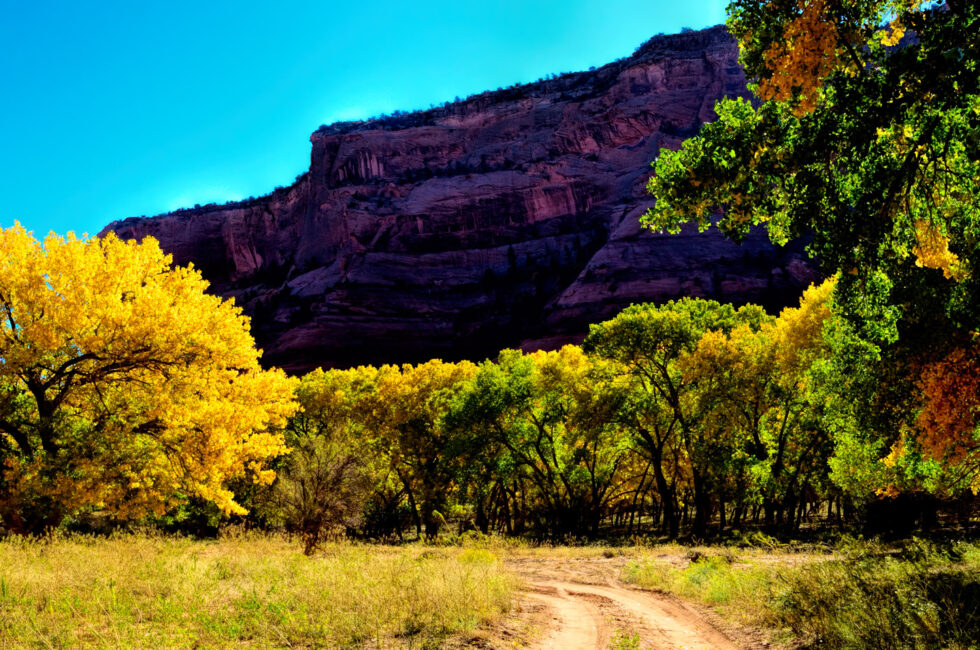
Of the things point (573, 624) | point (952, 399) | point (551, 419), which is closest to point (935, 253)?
point (952, 399)

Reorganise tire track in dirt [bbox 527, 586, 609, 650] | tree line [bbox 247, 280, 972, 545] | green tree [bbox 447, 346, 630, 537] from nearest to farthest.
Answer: tire track in dirt [bbox 527, 586, 609, 650] → tree line [bbox 247, 280, 972, 545] → green tree [bbox 447, 346, 630, 537]

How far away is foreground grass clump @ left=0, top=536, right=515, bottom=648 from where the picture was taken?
7852 millimetres

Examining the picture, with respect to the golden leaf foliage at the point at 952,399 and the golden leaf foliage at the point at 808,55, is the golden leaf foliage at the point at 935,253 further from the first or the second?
the golden leaf foliage at the point at 808,55

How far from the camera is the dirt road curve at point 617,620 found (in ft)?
29.8

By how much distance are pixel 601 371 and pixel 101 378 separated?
81.2 ft

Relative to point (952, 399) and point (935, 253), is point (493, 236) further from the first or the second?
point (935, 253)

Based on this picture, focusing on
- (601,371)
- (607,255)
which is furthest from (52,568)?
(607,255)

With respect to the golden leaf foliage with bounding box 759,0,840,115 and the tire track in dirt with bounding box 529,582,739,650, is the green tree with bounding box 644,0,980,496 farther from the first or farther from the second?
the tire track in dirt with bounding box 529,582,739,650

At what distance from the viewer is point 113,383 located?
1561 centimetres

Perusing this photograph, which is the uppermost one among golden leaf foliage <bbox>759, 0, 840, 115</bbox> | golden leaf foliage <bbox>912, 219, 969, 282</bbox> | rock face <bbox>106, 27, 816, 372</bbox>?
rock face <bbox>106, 27, 816, 372</bbox>

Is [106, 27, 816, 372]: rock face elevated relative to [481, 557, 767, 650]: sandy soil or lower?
elevated

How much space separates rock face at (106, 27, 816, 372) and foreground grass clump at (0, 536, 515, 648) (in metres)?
91.6

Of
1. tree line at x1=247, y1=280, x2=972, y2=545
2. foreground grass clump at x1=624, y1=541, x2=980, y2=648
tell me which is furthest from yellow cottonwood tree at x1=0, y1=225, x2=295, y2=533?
foreground grass clump at x1=624, y1=541, x2=980, y2=648

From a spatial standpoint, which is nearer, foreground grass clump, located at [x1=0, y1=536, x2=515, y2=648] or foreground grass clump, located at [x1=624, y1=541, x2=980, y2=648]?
foreground grass clump, located at [x1=624, y1=541, x2=980, y2=648]
